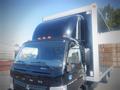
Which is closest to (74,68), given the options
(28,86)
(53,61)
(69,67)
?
(69,67)

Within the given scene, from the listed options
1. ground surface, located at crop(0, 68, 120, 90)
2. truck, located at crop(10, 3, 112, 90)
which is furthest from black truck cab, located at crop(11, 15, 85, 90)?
ground surface, located at crop(0, 68, 120, 90)

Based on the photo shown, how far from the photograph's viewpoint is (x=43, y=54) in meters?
3.58

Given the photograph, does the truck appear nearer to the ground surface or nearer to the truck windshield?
the truck windshield

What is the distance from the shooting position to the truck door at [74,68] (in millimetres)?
3303

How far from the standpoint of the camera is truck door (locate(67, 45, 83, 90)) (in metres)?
3.30

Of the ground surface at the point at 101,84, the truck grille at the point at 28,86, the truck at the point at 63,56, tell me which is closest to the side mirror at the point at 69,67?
the truck at the point at 63,56

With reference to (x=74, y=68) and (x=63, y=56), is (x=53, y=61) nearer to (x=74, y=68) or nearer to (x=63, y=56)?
(x=63, y=56)

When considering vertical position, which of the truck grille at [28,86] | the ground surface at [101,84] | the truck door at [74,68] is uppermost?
the truck door at [74,68]

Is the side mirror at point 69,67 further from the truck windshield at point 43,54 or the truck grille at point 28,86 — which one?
the truck grille at point 28,86

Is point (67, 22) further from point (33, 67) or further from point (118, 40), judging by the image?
point (118, 40)

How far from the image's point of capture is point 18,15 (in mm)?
4973

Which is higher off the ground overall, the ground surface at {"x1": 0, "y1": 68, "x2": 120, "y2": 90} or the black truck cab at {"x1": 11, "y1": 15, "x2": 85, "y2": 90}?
the black truck cab at {"x1": 11, "y1": 15, "x2": 85, "y2": 90}

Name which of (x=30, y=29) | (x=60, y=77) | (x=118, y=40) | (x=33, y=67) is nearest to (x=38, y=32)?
(x=30, y=29)

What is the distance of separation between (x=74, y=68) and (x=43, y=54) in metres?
0.63
